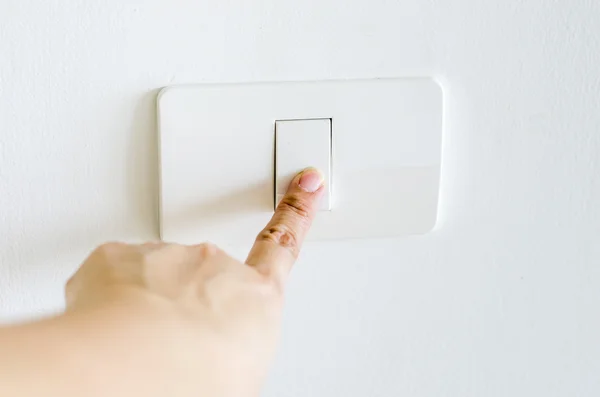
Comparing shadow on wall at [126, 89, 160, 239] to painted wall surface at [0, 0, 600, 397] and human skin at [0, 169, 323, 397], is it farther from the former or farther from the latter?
human skin at [0, 169, 323, 397]

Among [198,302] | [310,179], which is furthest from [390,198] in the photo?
[198,302]

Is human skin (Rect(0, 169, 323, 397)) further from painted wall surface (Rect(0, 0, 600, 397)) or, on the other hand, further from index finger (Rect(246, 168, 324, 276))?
painted wall surface (Rect(0, 0, 600, 397))

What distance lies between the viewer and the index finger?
0.43 meters

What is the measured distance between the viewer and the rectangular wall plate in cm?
50

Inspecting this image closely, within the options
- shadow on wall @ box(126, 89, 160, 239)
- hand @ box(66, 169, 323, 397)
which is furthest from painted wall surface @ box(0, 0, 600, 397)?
hand @ box(66, 169, 323, 397)

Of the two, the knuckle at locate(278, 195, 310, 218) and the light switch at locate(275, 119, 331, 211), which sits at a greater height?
the light switch at locate(275, 119, 331, 211)

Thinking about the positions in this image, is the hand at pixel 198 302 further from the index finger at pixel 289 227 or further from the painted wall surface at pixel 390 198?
the painted wall surface at pixel 390 198

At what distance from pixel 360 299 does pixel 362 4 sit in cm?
20

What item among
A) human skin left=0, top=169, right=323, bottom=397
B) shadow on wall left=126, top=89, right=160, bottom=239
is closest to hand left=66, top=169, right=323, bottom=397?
human skin left=0, top=169, right=323, bottom=397

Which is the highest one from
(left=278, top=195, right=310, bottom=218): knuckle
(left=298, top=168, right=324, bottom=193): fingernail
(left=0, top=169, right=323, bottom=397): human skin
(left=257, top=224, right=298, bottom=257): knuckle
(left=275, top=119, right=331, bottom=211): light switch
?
(left=275, top=119, right=331, bottom=211): light switch

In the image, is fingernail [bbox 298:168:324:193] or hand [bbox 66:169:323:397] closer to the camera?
hand [bbox 66:169:323:397]

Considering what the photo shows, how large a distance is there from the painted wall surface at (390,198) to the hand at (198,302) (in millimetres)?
115

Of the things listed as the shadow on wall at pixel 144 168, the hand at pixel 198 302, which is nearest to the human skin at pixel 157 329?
the hand at pixel 198 302

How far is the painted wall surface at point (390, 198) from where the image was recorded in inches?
19.3
